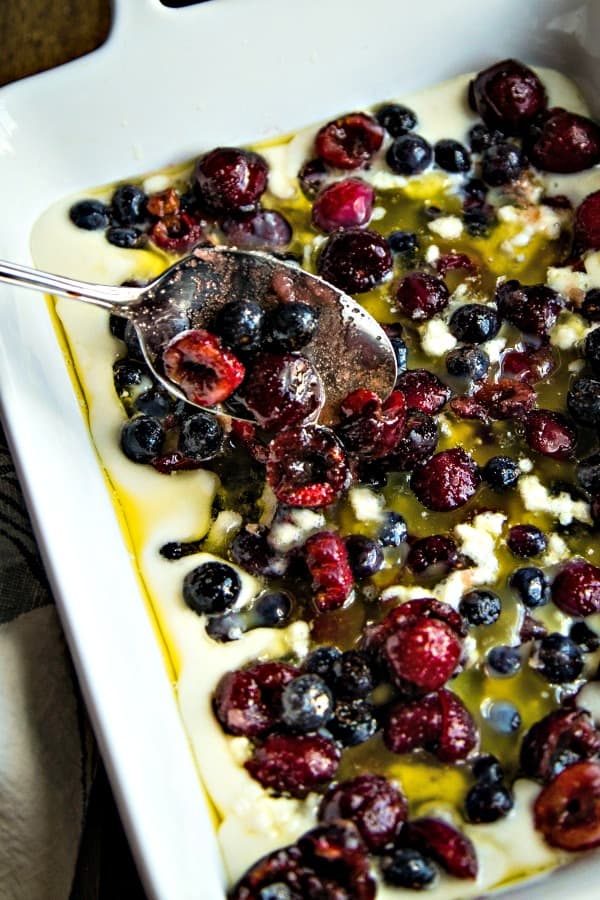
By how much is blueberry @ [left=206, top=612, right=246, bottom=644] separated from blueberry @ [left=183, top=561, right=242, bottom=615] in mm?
15

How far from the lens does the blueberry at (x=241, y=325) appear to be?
6.18 feet

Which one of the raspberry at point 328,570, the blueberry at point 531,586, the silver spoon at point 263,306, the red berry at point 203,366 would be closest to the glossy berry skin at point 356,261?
the silver spoon at point 263,306

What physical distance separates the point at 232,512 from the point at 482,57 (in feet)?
3.86

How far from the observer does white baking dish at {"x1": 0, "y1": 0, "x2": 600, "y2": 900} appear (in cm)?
167

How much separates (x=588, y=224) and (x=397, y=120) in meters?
0.46

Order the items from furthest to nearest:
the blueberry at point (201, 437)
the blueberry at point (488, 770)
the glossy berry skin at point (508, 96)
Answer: the glossy berry skin at point (508, 96)
the blueberry at point (201, 437)
the blueberry at point (488, 770)

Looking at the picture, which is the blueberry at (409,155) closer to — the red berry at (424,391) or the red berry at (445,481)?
the red berry at (424,391)

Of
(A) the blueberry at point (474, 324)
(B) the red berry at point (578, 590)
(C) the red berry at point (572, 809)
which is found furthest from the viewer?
(A) the blueberry at point (474, 324)

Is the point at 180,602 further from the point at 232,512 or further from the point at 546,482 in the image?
the point at 546,482

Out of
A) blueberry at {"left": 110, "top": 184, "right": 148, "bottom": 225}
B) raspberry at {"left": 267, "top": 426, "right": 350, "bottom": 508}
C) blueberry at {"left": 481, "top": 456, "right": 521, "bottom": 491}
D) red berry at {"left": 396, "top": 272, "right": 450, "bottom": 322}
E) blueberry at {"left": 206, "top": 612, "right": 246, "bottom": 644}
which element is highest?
blueberry at {"left": 110, "top": 184, "right": 148, "bottom": 225}

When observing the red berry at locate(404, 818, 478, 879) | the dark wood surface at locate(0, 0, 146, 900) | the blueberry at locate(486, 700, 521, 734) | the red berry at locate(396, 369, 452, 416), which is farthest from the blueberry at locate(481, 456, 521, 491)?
the dark wood surface at locate(0, 0, 146, 900)

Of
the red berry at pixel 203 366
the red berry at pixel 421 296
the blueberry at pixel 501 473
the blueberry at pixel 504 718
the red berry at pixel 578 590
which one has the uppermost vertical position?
the red berry at pixel 203 366

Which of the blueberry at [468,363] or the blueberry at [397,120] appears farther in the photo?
the blueberry at [397,120]

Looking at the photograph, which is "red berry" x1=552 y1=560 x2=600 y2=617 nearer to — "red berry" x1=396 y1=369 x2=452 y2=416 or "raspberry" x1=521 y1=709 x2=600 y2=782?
"raspberry" x1=521 y1=709 x2=600 y2=782
